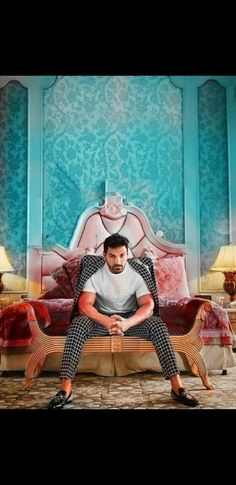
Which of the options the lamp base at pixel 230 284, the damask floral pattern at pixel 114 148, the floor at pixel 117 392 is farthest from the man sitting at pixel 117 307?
the damask floral pattern at pixel 114 148

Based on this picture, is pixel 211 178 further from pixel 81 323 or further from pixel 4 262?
pixel 81 323

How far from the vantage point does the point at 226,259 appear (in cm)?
529

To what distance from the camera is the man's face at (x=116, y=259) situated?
3.40m

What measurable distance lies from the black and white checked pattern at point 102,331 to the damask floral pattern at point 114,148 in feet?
7.12

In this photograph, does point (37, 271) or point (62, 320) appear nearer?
point (62, 320)

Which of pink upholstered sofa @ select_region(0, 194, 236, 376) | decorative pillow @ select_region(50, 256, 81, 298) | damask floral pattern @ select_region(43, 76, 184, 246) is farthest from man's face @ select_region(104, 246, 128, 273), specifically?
damask floral pattern @ select_region(43, 76, 184, 246)

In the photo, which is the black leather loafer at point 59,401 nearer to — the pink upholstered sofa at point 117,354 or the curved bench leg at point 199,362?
the pink upholstered sofa at point 117,354

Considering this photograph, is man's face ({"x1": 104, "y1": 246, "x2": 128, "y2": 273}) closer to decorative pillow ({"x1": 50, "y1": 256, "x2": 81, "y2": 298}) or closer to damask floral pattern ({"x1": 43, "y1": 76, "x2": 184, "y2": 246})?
decorative pillow ({"x1": 50, "y1": 256, "x2": 81, "y2": 298})

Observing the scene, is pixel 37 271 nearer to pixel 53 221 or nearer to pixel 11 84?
pixel 53 221

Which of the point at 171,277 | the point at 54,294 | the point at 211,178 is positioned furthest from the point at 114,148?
the point at 54,294
